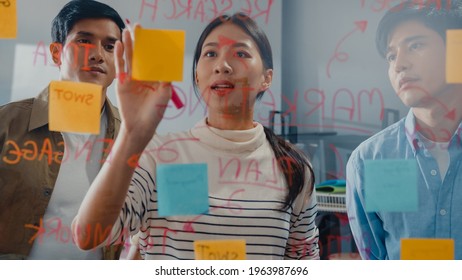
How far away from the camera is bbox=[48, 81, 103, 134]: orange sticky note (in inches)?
50.9

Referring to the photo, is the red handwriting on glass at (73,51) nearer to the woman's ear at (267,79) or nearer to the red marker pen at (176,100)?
the red marker pen at (176,100)

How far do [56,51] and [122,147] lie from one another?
0.97 feet

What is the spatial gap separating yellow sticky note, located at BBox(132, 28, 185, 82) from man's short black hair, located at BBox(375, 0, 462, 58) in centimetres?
48

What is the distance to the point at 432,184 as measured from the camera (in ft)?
4.22

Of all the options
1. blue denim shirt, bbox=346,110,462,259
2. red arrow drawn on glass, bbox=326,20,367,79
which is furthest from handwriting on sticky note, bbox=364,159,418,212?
red arrow drawn on glass, bbox=326,20,367,79

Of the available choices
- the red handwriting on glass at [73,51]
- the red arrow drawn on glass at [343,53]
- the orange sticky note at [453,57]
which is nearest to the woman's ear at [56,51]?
the red handwriting on glass at [73,51]

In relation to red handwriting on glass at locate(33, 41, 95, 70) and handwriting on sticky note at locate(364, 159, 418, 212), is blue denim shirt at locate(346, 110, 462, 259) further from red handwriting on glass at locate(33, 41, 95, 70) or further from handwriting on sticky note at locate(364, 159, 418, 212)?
red handwriting on glass at locate(33, 41, 95, 70)

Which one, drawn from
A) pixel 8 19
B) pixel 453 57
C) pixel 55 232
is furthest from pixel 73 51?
pixel 453 57

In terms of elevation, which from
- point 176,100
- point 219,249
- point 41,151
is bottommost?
point 219,249

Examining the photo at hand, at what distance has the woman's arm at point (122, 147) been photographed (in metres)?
1.25

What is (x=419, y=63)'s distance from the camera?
50.8 inches

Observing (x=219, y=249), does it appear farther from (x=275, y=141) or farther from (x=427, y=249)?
(x=427, y=249)

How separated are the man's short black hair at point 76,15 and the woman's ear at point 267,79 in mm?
364

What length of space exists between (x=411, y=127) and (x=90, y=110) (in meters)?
0.77
